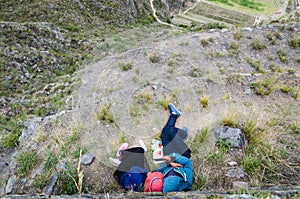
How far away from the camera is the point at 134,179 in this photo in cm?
353

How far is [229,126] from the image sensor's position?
14.8 feet

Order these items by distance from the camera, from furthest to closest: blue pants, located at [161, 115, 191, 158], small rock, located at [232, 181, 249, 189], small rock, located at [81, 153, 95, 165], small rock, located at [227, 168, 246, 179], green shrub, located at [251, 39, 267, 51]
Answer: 1. green shrub, located at [251, 39, 267, 51]
2. small rock, located at [81, 153, 95, 165]
3. blue pants, located at [161, 115, 191, 158]
4. small rock, located at [227, 168, 246, 179]
5. small rock, located at [232, 181, 249, 189]

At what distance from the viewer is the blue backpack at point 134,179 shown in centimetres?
345

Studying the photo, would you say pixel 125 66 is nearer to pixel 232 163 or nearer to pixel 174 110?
pixel 174 110

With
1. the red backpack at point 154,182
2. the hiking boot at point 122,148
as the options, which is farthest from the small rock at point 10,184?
the red backpack at point 154,182

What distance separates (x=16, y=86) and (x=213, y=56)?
707cm

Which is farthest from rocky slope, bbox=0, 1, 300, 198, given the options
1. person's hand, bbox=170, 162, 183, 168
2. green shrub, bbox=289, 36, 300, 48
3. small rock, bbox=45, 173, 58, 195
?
green shrub, bbox=289, 36, 300, 48

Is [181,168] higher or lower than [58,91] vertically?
higher

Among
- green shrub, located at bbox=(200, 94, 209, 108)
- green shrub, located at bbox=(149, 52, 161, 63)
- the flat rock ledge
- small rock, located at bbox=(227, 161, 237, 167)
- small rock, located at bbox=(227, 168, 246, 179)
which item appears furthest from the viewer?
green shrub, located at bbox=(149, 52, 161, 63)

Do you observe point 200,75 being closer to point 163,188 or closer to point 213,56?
point 213,56

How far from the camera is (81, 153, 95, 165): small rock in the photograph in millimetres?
4094

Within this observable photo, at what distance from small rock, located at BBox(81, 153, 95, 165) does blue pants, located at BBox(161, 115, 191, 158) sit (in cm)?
124

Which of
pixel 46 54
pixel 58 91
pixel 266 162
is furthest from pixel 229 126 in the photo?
pixel 46 54

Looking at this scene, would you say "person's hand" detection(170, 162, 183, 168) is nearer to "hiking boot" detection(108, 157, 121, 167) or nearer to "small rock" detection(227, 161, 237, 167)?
"small rock" detection(227, 161, 237, 167)
